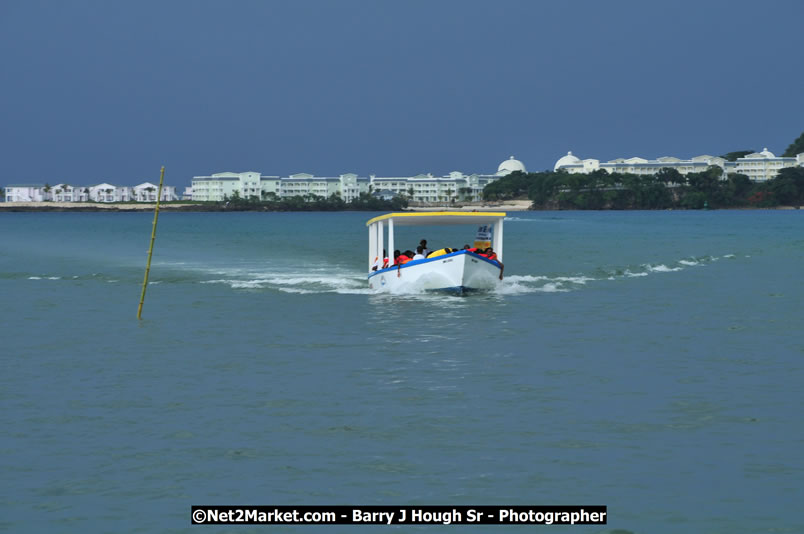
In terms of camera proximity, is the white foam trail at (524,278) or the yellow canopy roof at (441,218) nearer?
the yellow canopy roof at (441,218)

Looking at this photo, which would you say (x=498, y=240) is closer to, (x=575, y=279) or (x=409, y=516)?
(x=575, y=279)

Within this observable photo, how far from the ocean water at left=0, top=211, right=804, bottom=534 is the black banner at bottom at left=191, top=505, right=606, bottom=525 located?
5.0 inches

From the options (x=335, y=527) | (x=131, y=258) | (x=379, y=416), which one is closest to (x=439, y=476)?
→ (x=335, y=527)

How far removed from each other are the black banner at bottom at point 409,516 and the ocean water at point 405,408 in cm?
13

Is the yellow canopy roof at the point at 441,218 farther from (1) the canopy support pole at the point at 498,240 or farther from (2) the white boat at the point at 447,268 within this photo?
(1) the canopy support pole at the point at 498,240

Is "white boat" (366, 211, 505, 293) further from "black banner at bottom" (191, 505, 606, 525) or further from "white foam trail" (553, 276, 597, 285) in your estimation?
"black banner at bottom" (191, 505, 606, 525)

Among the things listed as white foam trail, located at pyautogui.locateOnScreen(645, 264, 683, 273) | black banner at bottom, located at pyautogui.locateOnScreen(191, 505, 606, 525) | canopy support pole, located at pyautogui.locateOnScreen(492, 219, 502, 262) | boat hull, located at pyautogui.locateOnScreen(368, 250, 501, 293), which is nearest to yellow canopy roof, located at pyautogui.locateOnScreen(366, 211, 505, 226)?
canopy support pole, located at pyautogui.locateOnScreen(492, 219, 502, 262)

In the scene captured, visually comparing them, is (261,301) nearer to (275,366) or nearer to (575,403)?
(275,366)

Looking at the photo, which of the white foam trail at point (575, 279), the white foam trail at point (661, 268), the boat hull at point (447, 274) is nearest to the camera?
the boat hull at point (447, 274)

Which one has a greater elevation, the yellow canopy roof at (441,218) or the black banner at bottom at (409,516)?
the yellow canopy roof at (441,218)

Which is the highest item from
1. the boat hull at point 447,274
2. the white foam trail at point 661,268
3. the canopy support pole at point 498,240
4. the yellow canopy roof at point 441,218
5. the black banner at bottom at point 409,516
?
the yellow canopy roof at point 441,218

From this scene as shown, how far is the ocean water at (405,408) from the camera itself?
11.5m

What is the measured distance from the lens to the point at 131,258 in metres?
61.9

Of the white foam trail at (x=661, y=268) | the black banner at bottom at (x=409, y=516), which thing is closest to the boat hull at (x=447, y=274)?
the white foam trail at (x=661, y=268)
